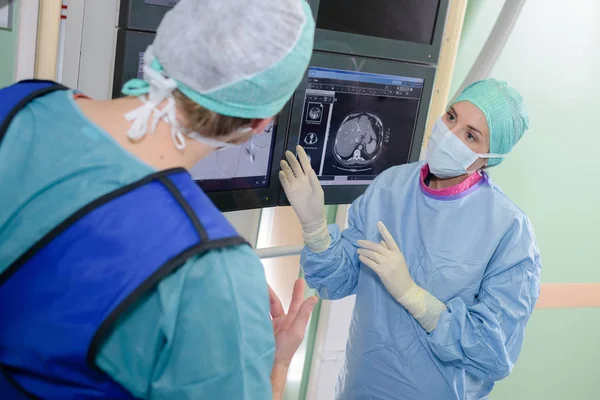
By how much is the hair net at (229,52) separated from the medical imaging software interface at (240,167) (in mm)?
665

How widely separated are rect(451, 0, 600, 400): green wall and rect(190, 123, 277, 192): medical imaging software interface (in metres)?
1.07

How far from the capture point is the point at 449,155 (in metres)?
1.58

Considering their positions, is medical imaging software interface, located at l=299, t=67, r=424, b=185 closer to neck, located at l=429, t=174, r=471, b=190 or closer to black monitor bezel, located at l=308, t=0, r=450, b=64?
black monitor bezel, located at l=308, t=0, r=450, b=64

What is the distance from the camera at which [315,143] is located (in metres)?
1.76

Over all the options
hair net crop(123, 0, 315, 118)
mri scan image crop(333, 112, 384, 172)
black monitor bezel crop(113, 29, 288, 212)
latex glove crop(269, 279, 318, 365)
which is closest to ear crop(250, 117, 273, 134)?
hair net crop(123, 0, 315, 118)

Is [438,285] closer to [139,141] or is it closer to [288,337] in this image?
[288,337]

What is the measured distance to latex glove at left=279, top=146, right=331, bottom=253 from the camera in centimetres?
161

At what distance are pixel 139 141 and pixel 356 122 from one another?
1062mm

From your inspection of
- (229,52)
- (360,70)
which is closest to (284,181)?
(360,70)

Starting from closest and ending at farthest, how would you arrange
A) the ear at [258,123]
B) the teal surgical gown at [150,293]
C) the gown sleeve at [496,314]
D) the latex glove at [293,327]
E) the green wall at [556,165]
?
the teal surgical gown at [150,293]
the ear at [258,123]
the latex glove at [293,327]
the gown sleeve at [496,314]
the green wall at [556,165]

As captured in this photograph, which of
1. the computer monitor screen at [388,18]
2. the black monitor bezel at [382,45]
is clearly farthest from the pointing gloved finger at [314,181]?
the computer monitor screen at [388,18]

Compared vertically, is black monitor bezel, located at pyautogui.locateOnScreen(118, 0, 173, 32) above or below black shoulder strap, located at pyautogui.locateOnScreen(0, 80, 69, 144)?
above

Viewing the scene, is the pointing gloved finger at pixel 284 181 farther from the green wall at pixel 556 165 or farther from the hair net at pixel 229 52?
the green wall at pixel 556 165

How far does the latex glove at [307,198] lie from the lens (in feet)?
5.28
